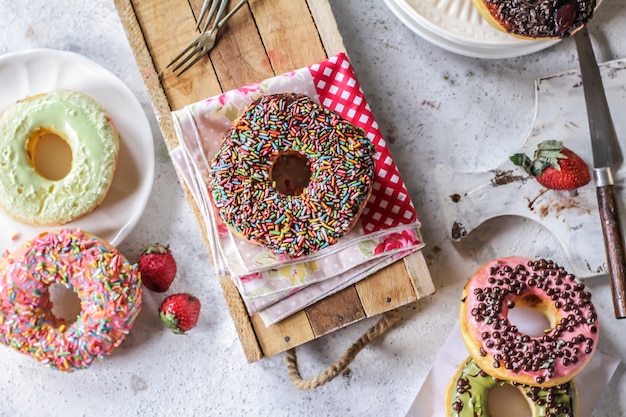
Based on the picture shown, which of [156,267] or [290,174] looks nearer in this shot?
[290,174]

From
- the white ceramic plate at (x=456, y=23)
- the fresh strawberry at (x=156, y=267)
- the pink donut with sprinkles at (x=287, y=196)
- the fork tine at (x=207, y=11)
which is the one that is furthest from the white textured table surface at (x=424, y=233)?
the pink donut with sprinkles at (x=287, y=196)

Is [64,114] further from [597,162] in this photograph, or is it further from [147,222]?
[597,162]

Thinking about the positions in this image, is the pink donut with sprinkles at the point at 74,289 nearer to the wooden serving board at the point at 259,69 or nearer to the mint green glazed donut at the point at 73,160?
the mint green glazed donut at the point at 73,160

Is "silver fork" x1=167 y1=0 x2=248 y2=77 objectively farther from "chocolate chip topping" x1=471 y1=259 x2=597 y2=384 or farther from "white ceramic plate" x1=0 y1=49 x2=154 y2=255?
"chocolate chip topping" x1=471 y1=259 x2=597 y2=384

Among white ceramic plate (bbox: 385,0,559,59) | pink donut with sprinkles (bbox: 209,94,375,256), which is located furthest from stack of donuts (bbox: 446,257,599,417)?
white ceramic plate (bbox: 385,0,559,59)

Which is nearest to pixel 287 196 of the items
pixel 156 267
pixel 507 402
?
pixel 156 267

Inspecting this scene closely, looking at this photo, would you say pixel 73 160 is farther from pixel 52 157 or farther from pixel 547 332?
pixel 547 332
